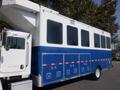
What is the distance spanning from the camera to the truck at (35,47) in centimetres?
725

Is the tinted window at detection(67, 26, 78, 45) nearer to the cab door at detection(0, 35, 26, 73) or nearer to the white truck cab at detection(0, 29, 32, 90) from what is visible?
the white truck cab at detection(0, 29, 32, 90)

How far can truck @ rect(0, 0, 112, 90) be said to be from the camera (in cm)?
725

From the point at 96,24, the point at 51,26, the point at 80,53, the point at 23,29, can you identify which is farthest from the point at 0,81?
the point at 96,24

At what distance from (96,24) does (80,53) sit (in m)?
16.7

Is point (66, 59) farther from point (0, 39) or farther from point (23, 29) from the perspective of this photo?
point (0, 39)

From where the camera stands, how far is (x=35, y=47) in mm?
8242

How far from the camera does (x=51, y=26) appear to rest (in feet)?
28.8

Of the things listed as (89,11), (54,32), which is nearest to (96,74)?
(54,32)

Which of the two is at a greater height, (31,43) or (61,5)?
(61,5)

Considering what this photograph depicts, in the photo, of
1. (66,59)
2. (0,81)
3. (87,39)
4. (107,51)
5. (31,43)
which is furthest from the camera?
(107,51)

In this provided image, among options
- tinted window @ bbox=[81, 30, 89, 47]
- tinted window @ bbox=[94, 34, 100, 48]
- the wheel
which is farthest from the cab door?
the wheel

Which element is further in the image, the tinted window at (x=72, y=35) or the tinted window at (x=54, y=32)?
the tinted window at (x=72, y=35)

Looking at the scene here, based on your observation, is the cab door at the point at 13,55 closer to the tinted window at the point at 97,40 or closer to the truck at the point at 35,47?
the truck at the point at 35,47

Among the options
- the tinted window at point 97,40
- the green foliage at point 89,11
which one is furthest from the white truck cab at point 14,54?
the green foliage at point 89,11
